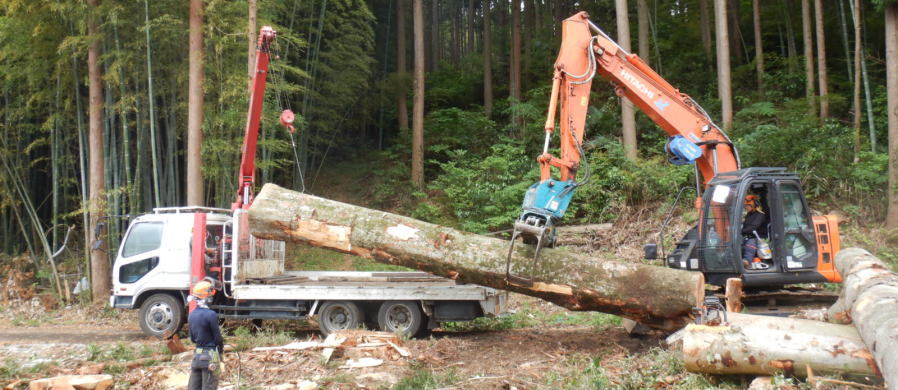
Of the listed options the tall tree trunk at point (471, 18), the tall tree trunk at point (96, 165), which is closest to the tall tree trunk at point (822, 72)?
the tall tree trunk at point (471, 18)

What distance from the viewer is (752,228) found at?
7.24m

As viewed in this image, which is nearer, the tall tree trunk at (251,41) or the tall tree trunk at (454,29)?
the tall tree trunk at (251,41)

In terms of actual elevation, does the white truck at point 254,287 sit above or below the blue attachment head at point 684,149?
below

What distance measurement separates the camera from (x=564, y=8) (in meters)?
27.4

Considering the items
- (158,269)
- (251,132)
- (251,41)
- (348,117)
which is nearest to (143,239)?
(158,269)

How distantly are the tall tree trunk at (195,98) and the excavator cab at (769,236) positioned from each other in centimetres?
842

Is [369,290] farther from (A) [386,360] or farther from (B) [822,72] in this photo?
(B) [822,72]

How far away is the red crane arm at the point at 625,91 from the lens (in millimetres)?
7680

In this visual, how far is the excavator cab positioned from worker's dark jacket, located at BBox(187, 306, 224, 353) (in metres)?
5.19

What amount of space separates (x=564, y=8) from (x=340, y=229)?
22559 millimetres

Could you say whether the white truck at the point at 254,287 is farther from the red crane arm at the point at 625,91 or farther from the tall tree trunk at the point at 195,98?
the red crane arm at the point at 625,91

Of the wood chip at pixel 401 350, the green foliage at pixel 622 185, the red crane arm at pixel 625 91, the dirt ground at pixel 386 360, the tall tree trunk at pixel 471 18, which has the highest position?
the tall tree trunk at pixel 471 18

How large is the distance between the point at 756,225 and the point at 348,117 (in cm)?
1459

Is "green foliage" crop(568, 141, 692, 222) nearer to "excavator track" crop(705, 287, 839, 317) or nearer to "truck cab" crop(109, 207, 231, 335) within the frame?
"excavator track" crop(705, 287, 839, 317)
